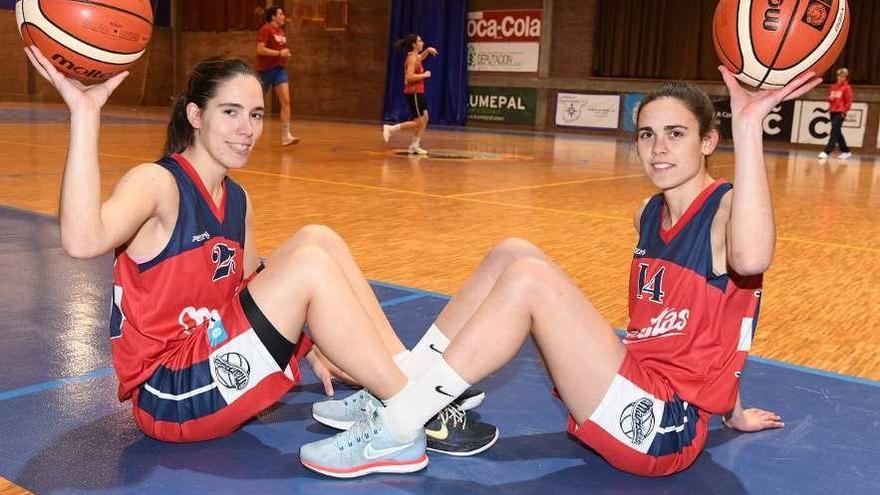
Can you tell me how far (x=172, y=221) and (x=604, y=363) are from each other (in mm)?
1062

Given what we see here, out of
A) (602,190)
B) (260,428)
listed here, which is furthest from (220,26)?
(260,428)

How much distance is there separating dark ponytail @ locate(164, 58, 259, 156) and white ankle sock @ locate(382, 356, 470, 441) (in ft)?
2.82

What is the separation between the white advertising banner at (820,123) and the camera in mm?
14391

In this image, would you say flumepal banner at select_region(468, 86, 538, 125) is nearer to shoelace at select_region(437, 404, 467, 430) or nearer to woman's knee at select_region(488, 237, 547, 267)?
woman's knee at select_region(488, 237, 547, 267)

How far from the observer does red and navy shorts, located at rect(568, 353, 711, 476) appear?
1938 millimetres

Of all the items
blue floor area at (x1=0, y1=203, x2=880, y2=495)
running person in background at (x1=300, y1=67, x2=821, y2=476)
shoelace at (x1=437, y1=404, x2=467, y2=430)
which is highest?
running person in background at (x1=300, y1=67, x2=821, y2=476)

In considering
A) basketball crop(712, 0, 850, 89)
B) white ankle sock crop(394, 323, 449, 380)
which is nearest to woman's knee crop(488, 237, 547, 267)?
white ankle sock crop(394, 323, 449, 380)

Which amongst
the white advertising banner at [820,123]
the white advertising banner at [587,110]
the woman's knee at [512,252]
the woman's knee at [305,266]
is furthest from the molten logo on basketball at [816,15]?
the white advertising banner at [587,110]

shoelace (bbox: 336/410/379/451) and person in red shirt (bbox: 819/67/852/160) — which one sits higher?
person in red shirt (bbox: 819/67/852/160)

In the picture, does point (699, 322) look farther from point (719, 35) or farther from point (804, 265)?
point (804, 265)

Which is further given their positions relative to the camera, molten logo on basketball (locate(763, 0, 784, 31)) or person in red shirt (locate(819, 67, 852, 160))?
person in red shirt (locate(819, 67, 852, 160))

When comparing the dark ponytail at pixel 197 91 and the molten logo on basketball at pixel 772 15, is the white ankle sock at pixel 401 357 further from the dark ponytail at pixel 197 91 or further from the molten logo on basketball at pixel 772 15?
the molten logo on basketball at pixel 772 15

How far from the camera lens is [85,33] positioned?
6.97 ft

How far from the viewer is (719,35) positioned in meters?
2.32
